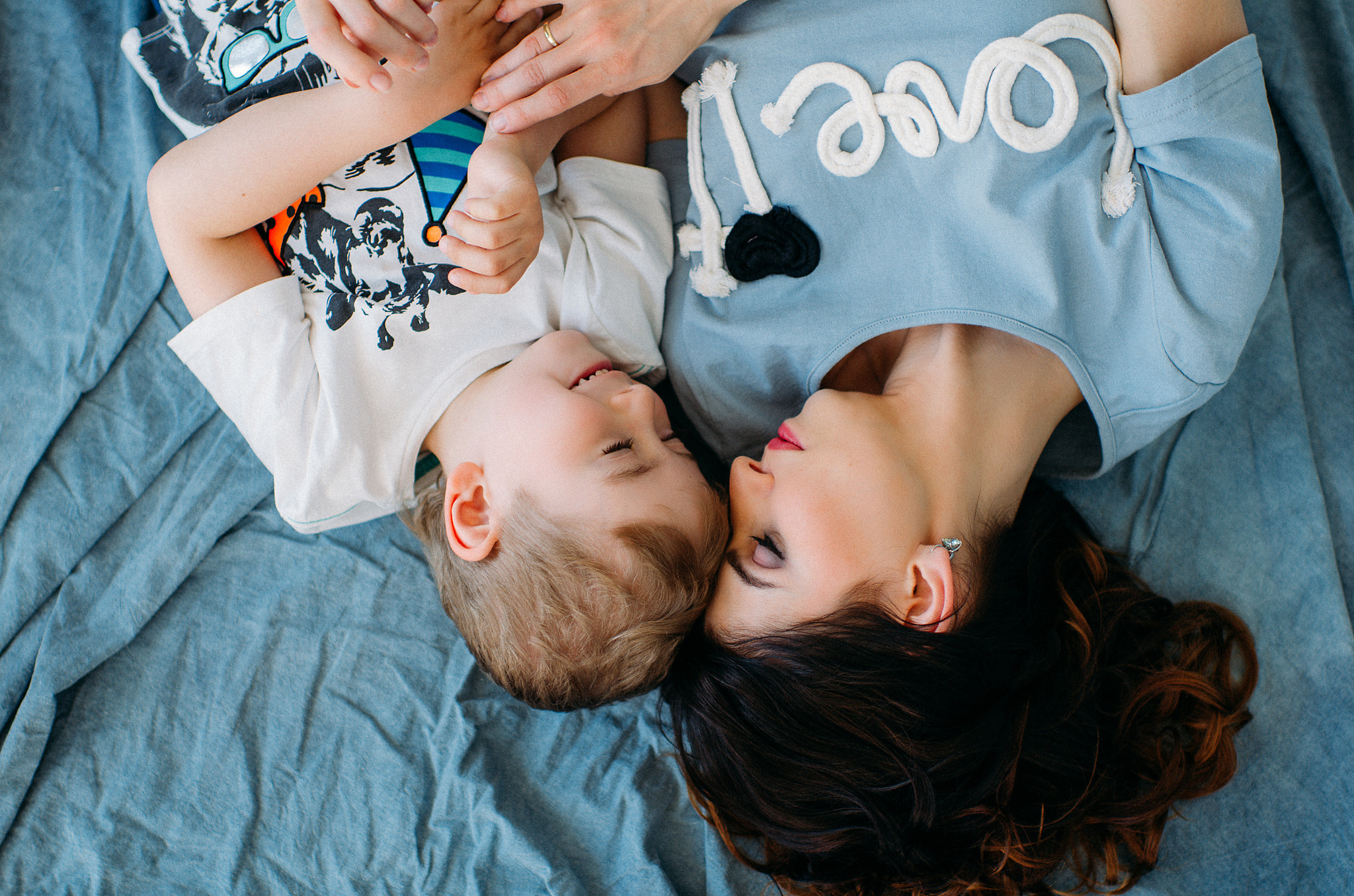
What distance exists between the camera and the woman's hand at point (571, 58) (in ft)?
3.35

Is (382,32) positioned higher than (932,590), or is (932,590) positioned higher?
(382,32)

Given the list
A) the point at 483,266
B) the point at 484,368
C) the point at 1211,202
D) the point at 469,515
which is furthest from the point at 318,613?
the point at 1211,202

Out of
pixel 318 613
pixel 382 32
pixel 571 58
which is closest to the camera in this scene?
pixel 382 32

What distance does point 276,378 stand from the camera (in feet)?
3.66

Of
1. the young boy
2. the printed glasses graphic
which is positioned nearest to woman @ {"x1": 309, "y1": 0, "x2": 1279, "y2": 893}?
the young boy

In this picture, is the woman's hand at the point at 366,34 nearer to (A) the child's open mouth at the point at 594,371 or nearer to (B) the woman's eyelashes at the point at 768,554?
(A) the child's open mouth at the point at 594,371

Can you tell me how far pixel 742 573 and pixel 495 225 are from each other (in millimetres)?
512

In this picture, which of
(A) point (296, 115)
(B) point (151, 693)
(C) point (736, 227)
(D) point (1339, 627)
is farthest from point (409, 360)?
(D) point (1339, 627)

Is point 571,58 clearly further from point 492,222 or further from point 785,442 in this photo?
point 785,442

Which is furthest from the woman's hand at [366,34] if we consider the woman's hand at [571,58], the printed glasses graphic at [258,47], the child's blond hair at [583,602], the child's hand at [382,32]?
the child's blond hair at [583,602]

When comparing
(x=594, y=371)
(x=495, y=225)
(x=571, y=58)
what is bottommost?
(x=594, y=371)

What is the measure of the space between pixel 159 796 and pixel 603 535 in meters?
0.75

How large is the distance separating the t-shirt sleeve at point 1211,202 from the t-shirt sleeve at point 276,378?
110 centimetres

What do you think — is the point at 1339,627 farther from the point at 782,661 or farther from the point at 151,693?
the point at 151,693
